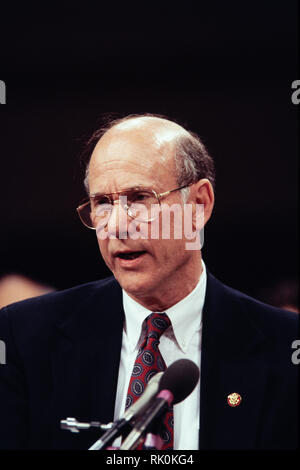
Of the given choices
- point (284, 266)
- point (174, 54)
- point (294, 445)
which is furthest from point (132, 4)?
point (294, 445)

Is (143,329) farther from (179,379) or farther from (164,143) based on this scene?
(164,143)

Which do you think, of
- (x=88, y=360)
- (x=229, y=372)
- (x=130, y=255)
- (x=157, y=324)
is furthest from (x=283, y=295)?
(x=88, y=360)

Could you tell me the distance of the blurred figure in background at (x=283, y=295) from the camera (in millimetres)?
1725

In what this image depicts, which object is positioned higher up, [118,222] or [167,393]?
[118,222]

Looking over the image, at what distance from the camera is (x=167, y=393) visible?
3.72 ft

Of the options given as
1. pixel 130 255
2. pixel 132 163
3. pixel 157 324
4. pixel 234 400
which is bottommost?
pixel 234 400

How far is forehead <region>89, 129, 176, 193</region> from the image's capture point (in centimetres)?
153

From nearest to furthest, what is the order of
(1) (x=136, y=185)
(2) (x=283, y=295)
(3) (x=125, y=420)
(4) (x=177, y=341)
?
(3) (x=125, y=420), (1) (x=136, y=185), (4) (x=177, y=341), (2) (x=283, y=295)

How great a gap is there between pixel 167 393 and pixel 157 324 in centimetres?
49

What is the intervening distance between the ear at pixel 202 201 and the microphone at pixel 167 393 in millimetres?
555

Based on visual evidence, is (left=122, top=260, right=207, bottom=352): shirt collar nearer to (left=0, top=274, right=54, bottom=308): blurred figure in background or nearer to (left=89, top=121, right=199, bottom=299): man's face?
(left=89, top=121, right=199, bottom=299): man's face

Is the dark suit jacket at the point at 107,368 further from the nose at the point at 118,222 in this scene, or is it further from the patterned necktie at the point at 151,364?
the nose at the point at 118,222

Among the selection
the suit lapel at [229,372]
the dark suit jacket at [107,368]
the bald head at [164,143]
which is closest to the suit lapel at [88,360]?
the dark suit jacket at [107,368]

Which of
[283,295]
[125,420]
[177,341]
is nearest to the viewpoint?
[125,420]
